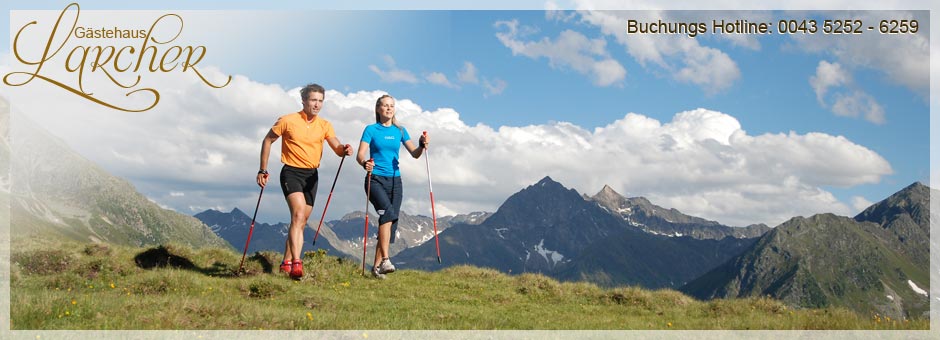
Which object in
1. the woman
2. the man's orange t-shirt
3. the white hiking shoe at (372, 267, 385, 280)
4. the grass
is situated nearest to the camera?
the grass

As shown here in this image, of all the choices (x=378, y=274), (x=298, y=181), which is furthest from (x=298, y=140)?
(x=378, y=274)

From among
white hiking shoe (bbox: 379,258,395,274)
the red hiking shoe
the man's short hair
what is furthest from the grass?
the man's short hair

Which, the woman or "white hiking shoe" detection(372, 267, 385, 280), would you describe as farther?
"white hiking shoe" detection(372, 267, 385, 280)

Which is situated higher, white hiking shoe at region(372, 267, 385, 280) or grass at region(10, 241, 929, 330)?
white hiking shoe at region(372, 267, 385, 280)

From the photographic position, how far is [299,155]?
14.5 m

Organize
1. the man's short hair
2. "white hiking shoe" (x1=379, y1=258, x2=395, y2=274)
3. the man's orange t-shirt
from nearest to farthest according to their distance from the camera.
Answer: the man's orange t-shirt
the man's short hair
"white hiking shoe" (x1=379, y1=258, x2=395, y2=274)

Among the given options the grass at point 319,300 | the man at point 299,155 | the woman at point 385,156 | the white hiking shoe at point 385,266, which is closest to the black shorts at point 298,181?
the man at point 299,155

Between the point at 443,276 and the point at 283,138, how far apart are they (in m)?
7.16

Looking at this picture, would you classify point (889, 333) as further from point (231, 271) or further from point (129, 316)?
point (231, 271)

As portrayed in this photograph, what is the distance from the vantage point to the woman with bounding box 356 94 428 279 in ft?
Result: 51.0

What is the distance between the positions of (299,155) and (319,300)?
3485mm

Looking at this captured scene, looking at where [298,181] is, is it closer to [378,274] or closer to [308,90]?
[308,90]

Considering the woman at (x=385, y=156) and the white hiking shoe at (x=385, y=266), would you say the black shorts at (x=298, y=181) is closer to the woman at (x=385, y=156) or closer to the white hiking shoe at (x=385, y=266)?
the woman at (x=385, y=156)

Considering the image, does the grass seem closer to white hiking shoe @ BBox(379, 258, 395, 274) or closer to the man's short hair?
white hiking shoe @ BBox(379, 258, 395, 274)
